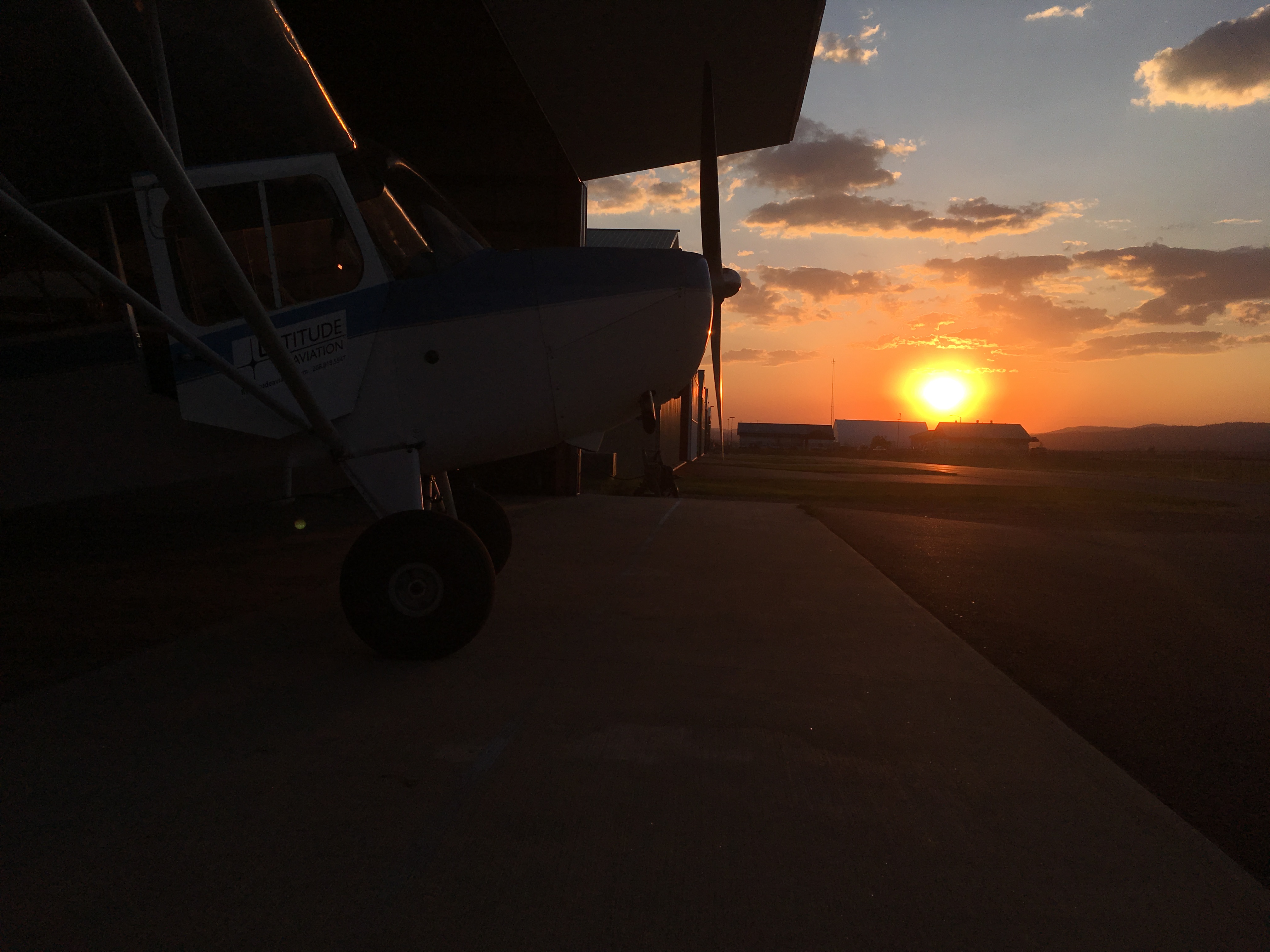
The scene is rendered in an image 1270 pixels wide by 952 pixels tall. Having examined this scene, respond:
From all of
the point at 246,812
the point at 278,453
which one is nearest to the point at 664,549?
the point at 278,453

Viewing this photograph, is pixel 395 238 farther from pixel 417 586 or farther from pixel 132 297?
pixel 417 586

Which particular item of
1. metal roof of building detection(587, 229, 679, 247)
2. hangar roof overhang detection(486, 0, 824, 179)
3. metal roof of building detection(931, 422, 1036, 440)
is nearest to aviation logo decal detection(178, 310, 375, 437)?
hangar roof overhang detection(486, 0, 824, 179)

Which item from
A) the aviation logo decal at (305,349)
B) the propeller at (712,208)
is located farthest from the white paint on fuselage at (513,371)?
the propeller at (712,208)

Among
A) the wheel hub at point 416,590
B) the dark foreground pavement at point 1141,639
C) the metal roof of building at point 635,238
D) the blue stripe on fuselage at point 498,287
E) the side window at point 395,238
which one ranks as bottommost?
the dark foreground pavement at point 1141,639

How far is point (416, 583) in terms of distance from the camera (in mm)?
3607

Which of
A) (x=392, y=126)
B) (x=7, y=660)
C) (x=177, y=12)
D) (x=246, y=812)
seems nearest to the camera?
(x=246, y=812)

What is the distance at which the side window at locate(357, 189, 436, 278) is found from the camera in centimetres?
404

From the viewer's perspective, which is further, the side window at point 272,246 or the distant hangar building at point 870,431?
the distant hangar building at point 870,431

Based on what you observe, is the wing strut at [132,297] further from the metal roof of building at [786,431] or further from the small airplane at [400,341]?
the metal roof of building at [786,431]

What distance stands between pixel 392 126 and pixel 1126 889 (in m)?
12.6

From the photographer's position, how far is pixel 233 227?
385 centimetres

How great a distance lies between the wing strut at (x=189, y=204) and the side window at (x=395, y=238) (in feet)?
2.72

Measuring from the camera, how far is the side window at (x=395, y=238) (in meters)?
4.04

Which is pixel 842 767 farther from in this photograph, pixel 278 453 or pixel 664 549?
pixel 664 549
